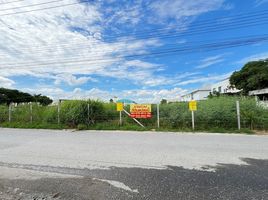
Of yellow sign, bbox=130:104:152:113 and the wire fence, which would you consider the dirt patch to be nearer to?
the wire fence

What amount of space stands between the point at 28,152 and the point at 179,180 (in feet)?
16.4

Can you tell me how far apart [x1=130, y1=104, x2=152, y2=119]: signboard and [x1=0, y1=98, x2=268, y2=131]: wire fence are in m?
0.33

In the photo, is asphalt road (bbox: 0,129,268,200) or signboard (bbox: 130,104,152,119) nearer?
asphalt road (bbox: 0,129,268,200)

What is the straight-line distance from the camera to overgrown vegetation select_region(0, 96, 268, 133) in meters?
11.5

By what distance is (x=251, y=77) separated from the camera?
3834 cm

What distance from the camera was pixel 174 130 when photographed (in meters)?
11.6

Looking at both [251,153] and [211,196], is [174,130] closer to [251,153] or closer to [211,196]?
[251,153]

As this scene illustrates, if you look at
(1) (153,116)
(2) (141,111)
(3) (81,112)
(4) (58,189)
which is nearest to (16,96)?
(3) (81,112)

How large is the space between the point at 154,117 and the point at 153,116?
0.30 ft

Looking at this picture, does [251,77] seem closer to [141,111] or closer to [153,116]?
[153,116]

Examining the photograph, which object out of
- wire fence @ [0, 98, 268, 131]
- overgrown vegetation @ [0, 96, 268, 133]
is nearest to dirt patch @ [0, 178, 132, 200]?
overgrown vegetation @ [0, 96, 268, 133]

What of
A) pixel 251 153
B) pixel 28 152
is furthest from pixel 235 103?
pixel 28 152

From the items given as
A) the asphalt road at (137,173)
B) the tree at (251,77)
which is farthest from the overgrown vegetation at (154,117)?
the tree at (251,77)

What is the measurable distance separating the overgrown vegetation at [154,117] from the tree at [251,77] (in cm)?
2798
